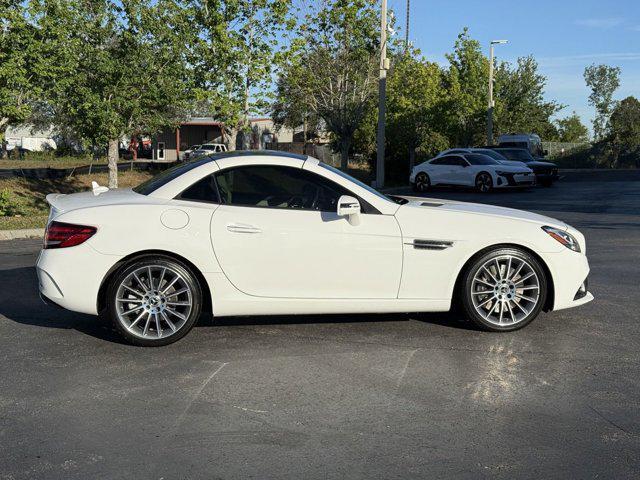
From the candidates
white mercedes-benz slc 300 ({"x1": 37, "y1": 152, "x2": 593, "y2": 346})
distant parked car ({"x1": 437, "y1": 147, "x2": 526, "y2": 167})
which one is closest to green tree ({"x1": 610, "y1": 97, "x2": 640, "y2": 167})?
distant parked car ({"x1": 437, "y1": 147, "x2": 526, "y2": 167})

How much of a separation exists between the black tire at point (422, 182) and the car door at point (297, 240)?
20.9 m

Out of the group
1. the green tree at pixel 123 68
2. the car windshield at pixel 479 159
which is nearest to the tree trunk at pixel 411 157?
the car windshield at pixel 479 159

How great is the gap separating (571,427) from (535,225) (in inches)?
94.9

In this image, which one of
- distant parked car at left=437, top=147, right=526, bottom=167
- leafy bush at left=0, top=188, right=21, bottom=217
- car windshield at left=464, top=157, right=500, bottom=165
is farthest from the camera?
distant parked car at left=437, top=147, right=526, bottom=167

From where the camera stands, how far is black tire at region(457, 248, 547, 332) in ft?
19.3

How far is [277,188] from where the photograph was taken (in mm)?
Answer: 5816

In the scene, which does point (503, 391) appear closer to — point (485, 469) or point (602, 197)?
point (485, 469)

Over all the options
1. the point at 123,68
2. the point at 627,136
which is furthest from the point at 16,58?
the point at 627,136

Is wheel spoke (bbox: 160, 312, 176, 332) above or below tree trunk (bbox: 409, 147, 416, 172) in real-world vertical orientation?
below

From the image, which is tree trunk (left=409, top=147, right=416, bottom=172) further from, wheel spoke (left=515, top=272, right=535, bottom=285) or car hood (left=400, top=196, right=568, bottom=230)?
wheel spoke (left=515, top=272, right=535, bottom=285)

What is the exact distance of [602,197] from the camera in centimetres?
2236

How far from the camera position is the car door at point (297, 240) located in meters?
5.60

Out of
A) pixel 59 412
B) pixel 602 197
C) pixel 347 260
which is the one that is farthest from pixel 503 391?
pixel 602 197

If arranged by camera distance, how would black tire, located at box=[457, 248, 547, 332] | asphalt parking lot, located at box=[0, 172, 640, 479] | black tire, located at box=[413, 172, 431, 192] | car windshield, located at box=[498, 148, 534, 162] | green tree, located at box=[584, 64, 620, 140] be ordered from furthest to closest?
green tree, located at box=[584, 64, 620, 140] < car windshield, located at box=[498, 148, 534, 162] < black tire, located at box=[413, 172, 431, 192] < black tire, located at box=[457, 248, 547, 332] < asphalt parking lot, located at box=[0, 172, 640, 479]
